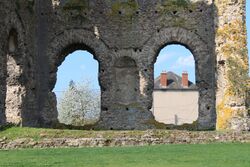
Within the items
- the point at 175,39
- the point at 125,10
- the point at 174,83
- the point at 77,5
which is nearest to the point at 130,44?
the point at 125,10

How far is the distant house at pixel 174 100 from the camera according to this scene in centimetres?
5172

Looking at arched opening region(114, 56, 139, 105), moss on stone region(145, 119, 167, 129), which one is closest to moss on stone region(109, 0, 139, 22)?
arched opening region(114, 56, 139, 105)

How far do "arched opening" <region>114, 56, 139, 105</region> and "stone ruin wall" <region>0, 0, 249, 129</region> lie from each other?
42 mm

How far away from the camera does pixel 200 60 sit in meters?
23.0

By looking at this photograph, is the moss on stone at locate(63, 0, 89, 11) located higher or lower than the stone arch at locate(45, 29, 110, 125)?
higher

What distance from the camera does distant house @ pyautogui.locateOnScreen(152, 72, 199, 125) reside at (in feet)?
170

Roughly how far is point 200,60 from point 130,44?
299 cm

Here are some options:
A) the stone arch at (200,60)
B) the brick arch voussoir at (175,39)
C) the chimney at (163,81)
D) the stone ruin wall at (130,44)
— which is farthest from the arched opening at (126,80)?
the chimney at (163,81)

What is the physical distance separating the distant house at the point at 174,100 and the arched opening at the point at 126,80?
91.8 feet

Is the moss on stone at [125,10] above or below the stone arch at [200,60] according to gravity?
above

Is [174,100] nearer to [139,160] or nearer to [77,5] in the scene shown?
[77,5]

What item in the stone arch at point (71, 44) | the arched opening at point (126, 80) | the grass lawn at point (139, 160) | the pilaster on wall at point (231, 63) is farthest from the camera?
the arched opening at point (126, 80)

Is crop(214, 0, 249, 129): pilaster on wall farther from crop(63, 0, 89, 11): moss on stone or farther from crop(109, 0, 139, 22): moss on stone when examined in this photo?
crop(63, 0, 89, 11): moss on stone

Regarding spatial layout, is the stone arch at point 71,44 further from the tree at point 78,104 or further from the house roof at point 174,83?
the house roof at point 174,83
